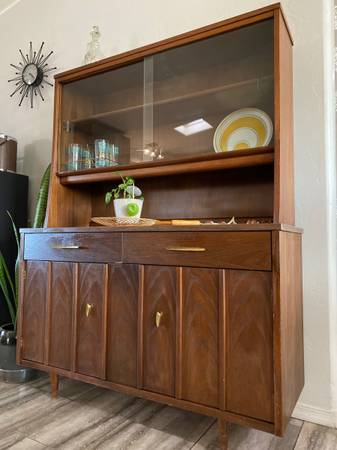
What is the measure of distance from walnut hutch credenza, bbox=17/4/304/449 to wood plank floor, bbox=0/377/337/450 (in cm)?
14

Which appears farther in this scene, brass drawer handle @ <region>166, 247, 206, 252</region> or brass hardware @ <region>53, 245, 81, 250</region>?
brass hardware @ <region>53, 245, 81, 250</region>

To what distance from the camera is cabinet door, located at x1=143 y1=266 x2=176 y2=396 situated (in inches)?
49.6

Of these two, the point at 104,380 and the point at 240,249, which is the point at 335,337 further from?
the point at 104,380

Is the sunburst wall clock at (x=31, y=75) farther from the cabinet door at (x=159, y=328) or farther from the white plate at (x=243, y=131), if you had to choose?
the cabinet door at (x=159, y=328)

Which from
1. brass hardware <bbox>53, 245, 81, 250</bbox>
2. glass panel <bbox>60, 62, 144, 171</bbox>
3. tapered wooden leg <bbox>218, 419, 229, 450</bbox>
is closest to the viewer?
tapered wooden leg <bbox>218, 419, 229, 450</bbox>

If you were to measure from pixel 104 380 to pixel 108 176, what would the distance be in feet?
3.11

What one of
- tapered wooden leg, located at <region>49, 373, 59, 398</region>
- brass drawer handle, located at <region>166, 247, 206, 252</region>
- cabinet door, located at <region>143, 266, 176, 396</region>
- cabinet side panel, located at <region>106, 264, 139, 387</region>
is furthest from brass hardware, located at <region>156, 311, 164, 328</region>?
tapered wooden leg, located at <region>49, 373, 59, 398</region>

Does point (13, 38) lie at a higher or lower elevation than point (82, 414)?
higher

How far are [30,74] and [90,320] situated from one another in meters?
2.04

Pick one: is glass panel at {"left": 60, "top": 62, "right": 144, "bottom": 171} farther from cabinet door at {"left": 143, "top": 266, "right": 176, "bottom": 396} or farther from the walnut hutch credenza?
cabinet door at {"left": 143, "top": 266, "right": 176, "bottom": 396}

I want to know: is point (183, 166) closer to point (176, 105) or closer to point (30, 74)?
point (176, 105)

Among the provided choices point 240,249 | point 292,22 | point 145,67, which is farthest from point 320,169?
point 145,67

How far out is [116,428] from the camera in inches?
52.8

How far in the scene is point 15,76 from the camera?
264 centimetres
